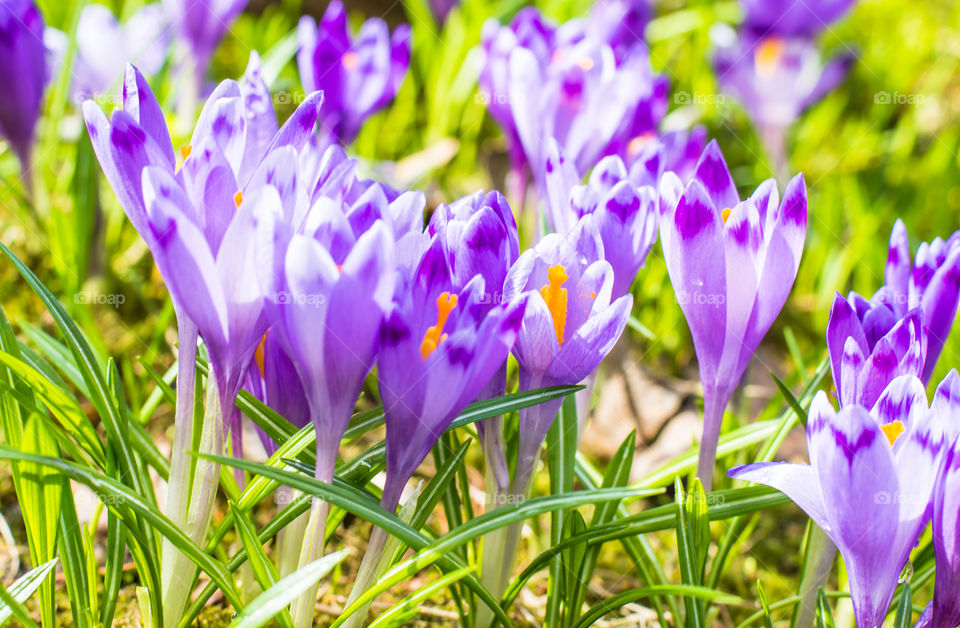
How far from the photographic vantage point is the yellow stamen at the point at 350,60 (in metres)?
1.55

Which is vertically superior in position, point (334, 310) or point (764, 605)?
point (334, 310)

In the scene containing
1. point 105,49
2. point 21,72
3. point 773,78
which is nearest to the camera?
point 21,72

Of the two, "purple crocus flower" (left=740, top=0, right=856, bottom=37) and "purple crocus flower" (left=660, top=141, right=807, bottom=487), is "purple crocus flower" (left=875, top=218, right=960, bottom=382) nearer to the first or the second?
"purple crocus flower" (left=660, top=141, right=807, bottom=487)

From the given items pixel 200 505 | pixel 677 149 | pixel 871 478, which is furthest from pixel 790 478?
pixel 677 149

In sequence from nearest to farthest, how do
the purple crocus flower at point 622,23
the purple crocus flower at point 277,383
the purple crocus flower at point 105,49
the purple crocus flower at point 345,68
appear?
the purple crocus flower at point 277,383, the purple crocus flower at point 345,68, the purple crocus flower at point 105,49, the purple crocus flower at point 622,23

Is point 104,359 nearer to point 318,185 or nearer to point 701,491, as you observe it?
point 318,185

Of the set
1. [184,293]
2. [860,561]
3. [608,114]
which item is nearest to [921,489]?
[860,561]

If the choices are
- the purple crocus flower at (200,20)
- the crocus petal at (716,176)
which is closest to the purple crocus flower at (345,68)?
the purple crocus flower at (200,20)

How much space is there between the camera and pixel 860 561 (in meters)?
0.83

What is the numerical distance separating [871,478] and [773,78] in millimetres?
2007

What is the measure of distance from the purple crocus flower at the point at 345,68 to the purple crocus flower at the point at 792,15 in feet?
4.21

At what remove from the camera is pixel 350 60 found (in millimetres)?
1575

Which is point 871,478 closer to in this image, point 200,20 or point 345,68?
point 345,68

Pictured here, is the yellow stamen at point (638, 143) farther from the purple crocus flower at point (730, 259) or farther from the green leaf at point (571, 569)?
the green leaf at point (571, 569)
